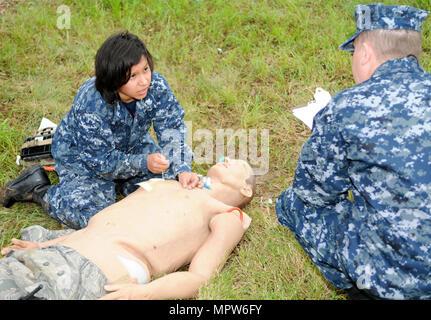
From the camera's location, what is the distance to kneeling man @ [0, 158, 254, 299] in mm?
2504

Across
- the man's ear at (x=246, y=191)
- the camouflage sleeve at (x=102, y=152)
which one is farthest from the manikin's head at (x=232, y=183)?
the camouflage sleeve at (x=102, y=152)

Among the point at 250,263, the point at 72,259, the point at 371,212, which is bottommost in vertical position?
the point at 250,263

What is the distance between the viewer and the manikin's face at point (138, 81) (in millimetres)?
3184

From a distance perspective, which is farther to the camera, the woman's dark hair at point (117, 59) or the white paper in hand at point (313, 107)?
the white paper in hand at point (313, 107)

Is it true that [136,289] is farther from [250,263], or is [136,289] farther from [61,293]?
[250,263]

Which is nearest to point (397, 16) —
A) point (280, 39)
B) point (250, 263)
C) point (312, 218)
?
point (312, 218)

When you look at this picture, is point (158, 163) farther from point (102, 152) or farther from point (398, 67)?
point (398, 67)

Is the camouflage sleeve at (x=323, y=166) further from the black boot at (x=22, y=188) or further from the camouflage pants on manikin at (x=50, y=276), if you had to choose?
the black boot at (x=22, y=188)

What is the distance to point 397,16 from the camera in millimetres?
2385

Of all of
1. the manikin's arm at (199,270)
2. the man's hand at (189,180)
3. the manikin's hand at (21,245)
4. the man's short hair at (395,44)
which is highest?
the man's short hair at (395,44)

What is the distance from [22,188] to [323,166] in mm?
2483

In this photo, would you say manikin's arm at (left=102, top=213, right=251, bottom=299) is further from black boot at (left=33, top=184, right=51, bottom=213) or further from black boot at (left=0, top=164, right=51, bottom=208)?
A: black boot at (left=0, top=164, right=51, bottom=208)

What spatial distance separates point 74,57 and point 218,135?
2031 millimetres

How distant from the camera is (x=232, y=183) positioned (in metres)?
3.65
